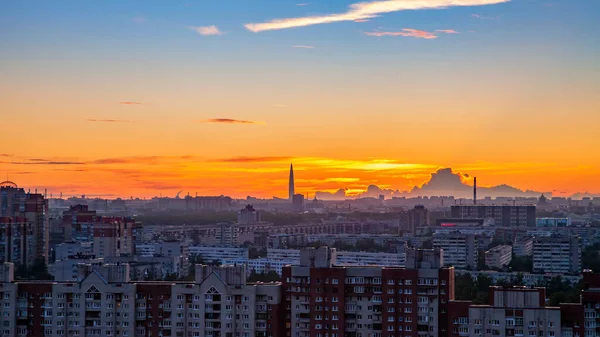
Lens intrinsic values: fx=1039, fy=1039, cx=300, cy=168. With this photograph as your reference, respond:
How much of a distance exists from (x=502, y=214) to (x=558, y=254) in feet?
141

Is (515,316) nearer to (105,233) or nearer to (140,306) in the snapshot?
(140,306)

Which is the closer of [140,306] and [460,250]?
[140,306]

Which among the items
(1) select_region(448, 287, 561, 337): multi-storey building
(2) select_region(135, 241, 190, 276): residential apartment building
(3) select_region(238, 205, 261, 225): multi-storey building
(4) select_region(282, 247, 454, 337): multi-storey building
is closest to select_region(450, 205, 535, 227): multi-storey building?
(3) select_region(238, 205, 261, 225): multi-storey building

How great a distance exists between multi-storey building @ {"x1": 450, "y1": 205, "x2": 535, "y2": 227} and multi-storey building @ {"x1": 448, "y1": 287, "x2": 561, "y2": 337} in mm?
70069

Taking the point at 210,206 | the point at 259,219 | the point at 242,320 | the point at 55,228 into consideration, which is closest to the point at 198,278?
the point at 242,320

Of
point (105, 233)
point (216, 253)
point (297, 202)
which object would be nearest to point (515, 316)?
point (105, 233)

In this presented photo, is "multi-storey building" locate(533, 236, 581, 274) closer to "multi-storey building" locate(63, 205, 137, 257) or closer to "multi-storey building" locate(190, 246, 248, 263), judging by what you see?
"multi-storey building" locate(190, 246, 248, 263)

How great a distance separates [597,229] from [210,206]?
68963mm

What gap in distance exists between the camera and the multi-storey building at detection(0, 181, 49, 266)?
140 feet

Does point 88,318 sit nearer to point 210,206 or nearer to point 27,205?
point 27,205

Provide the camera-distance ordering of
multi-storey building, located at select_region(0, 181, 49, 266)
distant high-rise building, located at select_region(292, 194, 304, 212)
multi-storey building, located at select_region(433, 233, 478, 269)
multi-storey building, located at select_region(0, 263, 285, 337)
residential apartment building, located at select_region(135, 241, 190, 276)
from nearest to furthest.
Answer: multi-storey building, located at select_region(0, 263, 285, 337), multi-storey building, located at select_region(0, 181, 49, 266), residential apartment building, located at select_region(135, 241, 190, 276), multi-storey building, located at select_region(433, 233, 478, 269), distant high-rise building, located at select_region(292, 194, 304, 212)

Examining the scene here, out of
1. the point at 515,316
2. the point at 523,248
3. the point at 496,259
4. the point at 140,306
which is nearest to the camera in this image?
the point at 515,316

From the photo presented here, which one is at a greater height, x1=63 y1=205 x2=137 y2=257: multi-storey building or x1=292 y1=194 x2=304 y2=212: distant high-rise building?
x1=292 y1=194 x2=304 y2=212: distant high-rise building

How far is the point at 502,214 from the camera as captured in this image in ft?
290
